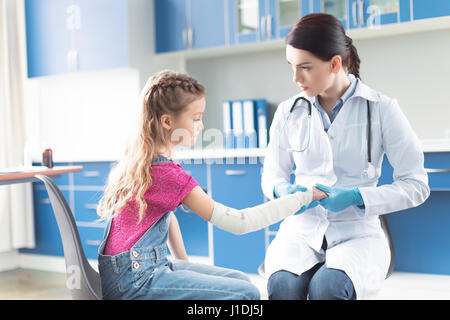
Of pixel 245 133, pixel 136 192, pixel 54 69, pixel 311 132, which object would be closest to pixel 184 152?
pixel 245 133

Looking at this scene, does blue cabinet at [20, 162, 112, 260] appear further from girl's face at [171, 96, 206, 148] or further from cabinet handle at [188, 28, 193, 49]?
girl's face at [171, 96, 206, 148]

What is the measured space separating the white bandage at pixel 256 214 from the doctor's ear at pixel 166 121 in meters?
0.26

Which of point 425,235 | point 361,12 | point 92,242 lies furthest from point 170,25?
point 425,235

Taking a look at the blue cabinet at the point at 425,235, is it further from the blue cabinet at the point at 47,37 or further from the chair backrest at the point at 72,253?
the blue cabinet at the point at 47,37

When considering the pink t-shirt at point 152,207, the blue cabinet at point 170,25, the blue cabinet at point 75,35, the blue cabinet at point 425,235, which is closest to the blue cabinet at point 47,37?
the blue cabinet at point 75,35

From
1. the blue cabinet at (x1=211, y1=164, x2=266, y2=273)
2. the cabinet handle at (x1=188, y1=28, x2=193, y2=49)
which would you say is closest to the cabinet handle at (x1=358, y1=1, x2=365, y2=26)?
the blue cabinet at (x1=211, y1=164, x2=266, y2=273)

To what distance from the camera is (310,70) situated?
61.2 inches

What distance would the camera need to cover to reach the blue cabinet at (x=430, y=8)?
Answer: 9.22ft

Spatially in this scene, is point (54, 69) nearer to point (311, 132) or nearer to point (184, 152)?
point (184, 152)

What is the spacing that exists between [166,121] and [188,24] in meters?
2.30

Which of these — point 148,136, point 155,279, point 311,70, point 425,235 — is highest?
point 311,70

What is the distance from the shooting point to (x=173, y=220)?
1.55 m

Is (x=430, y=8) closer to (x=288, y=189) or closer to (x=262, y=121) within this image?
(x=262, y=121)
